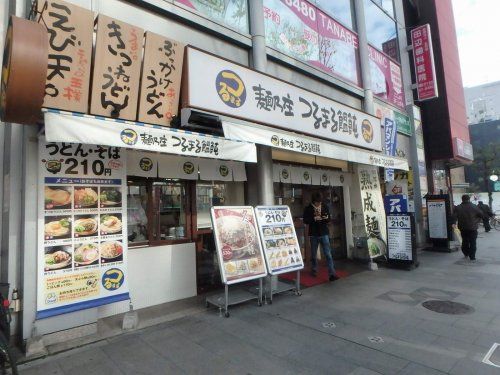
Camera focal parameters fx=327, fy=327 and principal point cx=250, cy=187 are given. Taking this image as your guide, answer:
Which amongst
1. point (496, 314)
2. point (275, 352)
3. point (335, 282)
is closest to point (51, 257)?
point (275, 352)

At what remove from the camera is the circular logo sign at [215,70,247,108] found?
585 centimetres

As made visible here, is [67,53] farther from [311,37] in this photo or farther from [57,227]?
[311,37]

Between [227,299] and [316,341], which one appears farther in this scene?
[227,299]

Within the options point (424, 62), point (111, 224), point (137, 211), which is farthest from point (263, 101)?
point (424, 62)

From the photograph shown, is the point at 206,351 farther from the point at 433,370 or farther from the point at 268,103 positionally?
the point at 268,103

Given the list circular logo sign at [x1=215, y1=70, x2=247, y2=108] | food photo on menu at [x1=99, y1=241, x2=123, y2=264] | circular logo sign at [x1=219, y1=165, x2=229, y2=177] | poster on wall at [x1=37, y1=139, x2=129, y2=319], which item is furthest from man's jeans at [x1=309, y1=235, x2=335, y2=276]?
food photo on menu at [x1=99, y1=241, x2=123, y2=264]

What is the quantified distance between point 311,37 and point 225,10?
3.14 meters

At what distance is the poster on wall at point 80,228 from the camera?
4.42m

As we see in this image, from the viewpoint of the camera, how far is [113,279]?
4977mm

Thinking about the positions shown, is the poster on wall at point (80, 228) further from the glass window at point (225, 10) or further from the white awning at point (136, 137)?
the glass window at point (225, 10)

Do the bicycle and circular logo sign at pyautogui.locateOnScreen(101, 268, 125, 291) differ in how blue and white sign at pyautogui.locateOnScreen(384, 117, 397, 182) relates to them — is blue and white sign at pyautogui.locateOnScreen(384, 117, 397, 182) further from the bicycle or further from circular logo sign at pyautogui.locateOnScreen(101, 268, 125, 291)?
the bicycle

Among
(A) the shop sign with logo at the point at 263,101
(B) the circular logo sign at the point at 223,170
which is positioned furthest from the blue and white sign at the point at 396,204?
(B) the circular logo sign at the point at 223,170

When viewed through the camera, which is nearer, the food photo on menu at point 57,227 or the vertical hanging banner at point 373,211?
the food photo on menu at point 57,227

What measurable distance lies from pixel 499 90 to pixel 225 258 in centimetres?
8289
